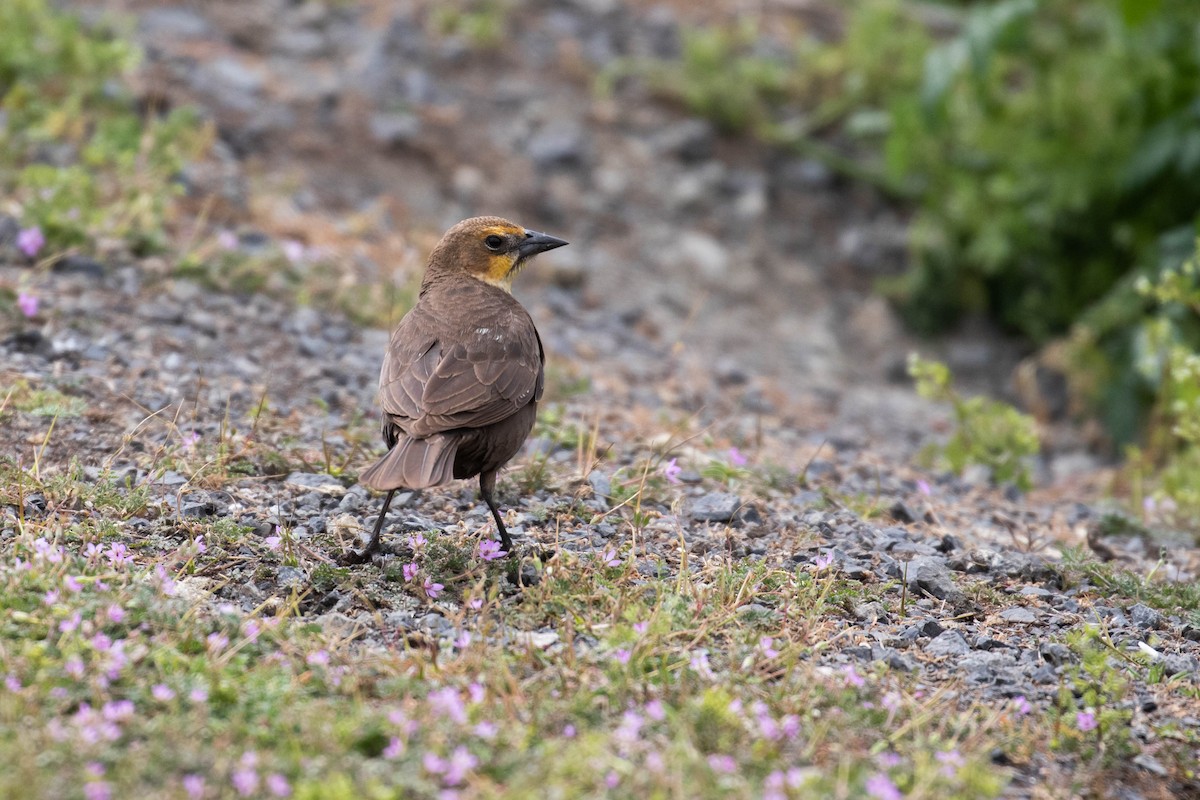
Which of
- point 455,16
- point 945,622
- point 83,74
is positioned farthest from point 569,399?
point 455,16

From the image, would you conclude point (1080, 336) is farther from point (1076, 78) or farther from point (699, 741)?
point (699, 741)

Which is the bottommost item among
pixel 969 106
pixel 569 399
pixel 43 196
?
pixel 569 399

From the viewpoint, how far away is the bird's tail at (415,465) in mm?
4539

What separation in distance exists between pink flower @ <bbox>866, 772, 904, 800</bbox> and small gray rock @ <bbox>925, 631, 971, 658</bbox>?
108 cm

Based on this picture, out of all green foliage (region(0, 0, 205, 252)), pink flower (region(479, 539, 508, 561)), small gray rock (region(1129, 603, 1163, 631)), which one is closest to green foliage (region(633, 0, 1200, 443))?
small gray rock (region(1129, 603, 1163, 631))

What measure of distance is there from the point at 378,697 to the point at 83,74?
5.91 meters

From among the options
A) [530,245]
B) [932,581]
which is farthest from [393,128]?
[932,581]

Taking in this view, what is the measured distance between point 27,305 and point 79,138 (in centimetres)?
208

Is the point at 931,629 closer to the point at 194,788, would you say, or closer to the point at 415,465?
the point at 415,465

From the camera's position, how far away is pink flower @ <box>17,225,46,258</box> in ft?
22.0

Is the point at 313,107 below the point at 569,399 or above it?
above

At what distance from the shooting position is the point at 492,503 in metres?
5.10

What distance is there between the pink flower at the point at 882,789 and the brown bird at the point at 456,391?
6.04ft

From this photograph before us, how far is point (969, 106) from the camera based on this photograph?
30.9ft
